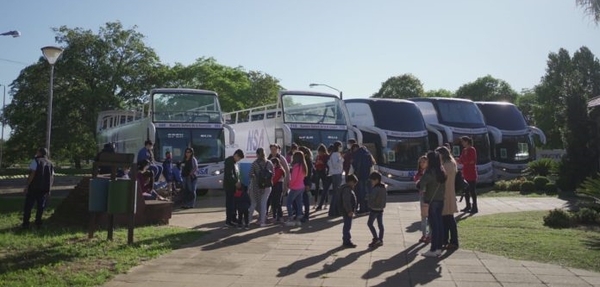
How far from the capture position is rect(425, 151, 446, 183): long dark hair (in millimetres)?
8562

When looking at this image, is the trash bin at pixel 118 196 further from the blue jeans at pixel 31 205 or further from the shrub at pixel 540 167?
the shrub at pixel 540 167

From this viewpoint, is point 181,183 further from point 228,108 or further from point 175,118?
point 228,108

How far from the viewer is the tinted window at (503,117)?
86.7 ft

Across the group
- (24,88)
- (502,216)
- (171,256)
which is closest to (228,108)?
(24,88)

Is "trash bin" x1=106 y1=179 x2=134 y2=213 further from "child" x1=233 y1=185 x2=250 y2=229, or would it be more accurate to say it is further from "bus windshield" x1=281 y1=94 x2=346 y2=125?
"bus windshield" x1=281 y1=94 x2=346 y2=125

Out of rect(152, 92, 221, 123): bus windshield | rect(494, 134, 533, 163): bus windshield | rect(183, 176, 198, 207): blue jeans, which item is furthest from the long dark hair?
rect(494, 134, 533, 163): bus windshield

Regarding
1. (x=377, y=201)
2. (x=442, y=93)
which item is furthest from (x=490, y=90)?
(x=377, y=201)

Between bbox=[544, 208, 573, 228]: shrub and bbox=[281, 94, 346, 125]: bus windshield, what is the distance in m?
9.60

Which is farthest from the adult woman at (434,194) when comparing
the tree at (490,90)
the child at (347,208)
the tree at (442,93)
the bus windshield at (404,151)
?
the tree at (442,93)

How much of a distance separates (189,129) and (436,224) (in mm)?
12574

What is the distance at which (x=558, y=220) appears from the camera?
11414 mm

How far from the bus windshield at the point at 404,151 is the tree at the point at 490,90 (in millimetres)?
59761

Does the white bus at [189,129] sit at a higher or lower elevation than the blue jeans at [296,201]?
higher

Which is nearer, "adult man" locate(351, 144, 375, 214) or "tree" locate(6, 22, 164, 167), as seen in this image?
"adult man" locate(351, 144, 375, 214)
